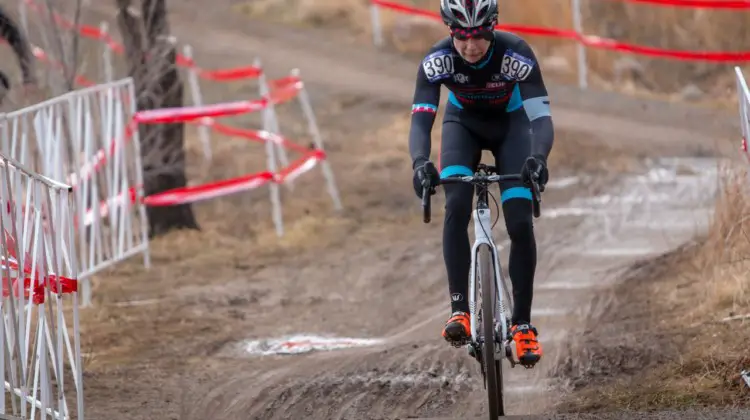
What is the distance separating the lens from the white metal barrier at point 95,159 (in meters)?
9.78

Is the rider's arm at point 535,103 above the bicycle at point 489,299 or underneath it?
above

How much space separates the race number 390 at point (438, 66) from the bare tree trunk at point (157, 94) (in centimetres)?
554

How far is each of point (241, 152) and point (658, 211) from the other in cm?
622

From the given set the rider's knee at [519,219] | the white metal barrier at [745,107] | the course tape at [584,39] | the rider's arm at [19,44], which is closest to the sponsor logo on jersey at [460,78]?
the rider's knee at [519,219]

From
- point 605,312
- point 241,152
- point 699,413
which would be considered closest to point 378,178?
point 241,152

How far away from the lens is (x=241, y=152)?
56.7ft

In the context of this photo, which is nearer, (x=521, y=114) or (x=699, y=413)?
(x=699, y=413)

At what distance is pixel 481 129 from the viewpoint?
23.9ft

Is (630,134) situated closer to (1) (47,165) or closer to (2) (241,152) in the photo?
(2) (241,152)

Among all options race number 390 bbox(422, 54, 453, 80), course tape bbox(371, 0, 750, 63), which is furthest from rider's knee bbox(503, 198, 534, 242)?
course tape bbox(371, 0, 750, 63)

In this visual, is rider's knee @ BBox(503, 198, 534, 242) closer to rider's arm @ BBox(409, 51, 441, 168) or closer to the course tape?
rider's arm @ BBox(409, 51, 441, 168)

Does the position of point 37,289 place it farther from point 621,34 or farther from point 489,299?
point 621,34

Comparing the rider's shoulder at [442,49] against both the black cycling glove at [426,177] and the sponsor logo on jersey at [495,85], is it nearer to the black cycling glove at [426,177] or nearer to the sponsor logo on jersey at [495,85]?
the sponsor logo on jersey at [495,85]

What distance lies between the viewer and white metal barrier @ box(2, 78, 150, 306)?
9.78 m
